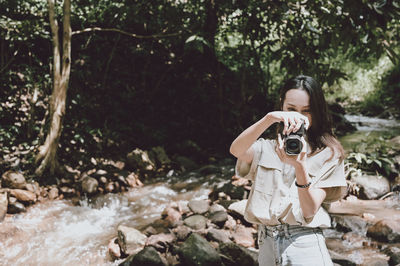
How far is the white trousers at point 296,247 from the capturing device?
4.42 ft

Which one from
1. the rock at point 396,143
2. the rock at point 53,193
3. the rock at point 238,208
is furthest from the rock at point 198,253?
the rock at point 396,143

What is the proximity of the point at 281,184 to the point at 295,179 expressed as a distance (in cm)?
8

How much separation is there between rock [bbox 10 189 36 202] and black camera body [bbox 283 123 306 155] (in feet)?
14.8

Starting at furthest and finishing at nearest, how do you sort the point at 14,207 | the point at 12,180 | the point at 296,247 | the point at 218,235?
the point at 12,180
the point at 14,207
the point at 218,235
the point at 296,247

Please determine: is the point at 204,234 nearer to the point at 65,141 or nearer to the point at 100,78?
the point at 65,141

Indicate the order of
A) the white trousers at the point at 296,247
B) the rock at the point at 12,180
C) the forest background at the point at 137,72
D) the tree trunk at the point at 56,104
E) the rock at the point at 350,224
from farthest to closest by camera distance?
the tree trunk at the point at 56,104, the forest background at the point at 137,72, the rock at the point at 12,180, the rock at the point at 350,224, the white trousers at the point at 296,247

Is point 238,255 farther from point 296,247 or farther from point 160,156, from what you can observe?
point 160,156

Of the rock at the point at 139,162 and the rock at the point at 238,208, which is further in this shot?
the rock at the point at 139,162

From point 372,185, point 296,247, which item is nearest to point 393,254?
point 372,185

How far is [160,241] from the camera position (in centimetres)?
362

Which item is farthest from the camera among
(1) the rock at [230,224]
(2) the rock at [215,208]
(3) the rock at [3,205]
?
(2) the rock at [215,208]

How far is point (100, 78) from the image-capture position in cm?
773

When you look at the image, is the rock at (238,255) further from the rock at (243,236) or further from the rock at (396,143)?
the rock at (396,143)

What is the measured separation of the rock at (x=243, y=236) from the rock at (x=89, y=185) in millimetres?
2552
